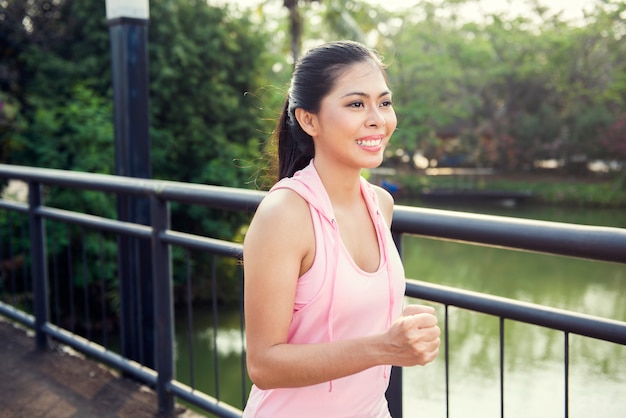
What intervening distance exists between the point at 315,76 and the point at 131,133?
9.11 feet

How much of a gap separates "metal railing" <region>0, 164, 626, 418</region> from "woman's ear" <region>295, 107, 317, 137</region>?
1.63 feet

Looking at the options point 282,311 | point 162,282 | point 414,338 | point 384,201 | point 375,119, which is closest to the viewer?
point 414,338

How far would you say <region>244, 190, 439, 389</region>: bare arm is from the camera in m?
1.25

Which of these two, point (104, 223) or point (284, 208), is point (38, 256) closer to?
point (104, 223)

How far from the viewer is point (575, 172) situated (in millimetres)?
30406

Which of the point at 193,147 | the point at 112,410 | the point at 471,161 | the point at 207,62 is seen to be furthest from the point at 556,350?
the point at 471,161

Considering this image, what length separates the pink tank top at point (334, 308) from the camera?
133 centimetres

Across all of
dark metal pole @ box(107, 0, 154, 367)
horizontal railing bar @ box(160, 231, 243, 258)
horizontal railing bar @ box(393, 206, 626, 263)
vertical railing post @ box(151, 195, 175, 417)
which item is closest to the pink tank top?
horizontal railing bar @ box(393, 206, 626, 263)

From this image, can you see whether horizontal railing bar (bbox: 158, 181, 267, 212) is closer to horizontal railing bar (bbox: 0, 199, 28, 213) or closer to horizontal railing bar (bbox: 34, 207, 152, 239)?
horizontal railing bar (bbox: 34, 207, 152, 239)

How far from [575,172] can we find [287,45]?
14.6 metres

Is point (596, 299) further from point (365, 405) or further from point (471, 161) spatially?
point (471, 161)

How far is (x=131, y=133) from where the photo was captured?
4004 millimetres

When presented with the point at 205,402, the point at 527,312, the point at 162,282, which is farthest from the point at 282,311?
the point at 162,282

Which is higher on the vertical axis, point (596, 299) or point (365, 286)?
point (365, 286)
